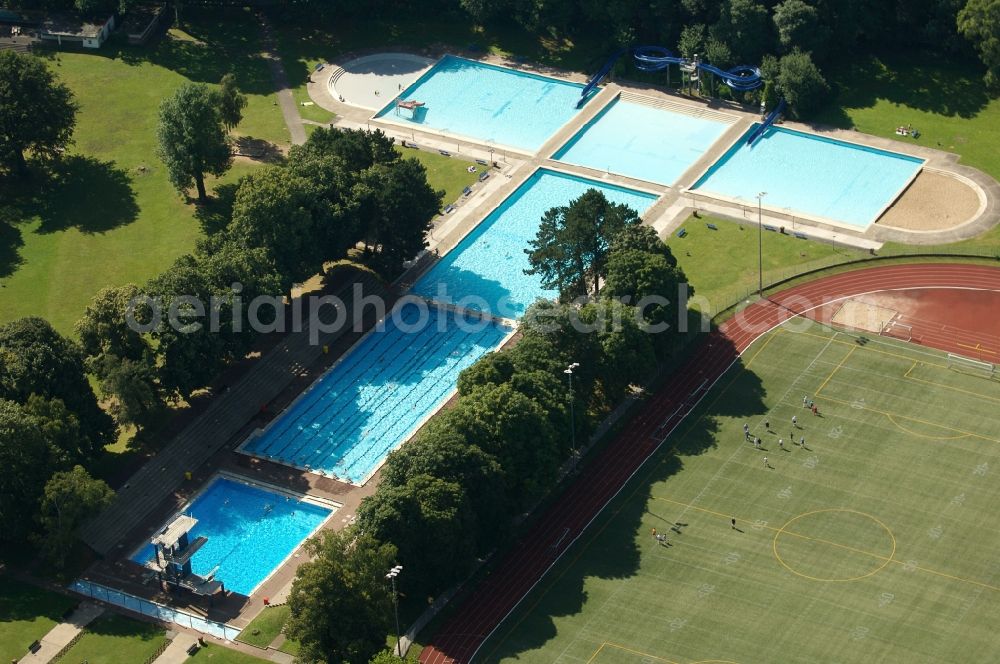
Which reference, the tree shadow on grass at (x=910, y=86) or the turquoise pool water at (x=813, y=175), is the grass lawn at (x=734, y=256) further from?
the tree shadow on grass at (x=910, y=86)

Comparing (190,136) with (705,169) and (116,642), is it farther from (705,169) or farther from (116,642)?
(116,642)

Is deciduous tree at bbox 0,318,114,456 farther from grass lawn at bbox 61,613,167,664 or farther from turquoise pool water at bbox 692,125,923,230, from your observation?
turquoise pool water at bbox 692,125,923,230

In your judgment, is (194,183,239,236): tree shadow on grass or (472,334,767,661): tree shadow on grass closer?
(472,334,767,661): tree shadow on grass

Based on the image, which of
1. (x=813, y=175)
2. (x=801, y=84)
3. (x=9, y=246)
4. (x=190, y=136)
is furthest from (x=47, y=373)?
(x=801, y=84)

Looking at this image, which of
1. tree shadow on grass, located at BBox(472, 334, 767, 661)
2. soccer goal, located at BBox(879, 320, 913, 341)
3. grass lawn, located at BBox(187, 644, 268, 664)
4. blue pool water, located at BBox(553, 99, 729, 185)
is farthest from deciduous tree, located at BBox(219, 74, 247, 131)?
soccer goal, located at BBox(879, 320, 913, 341)

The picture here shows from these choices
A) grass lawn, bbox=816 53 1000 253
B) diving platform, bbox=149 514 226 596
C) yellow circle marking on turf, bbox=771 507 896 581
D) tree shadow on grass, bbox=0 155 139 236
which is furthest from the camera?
grass lawn, bbox=816 53 1000 253

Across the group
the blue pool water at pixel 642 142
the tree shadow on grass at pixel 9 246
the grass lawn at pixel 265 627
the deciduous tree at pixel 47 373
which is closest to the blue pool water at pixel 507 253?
the blue pool water at pixel 642 142
